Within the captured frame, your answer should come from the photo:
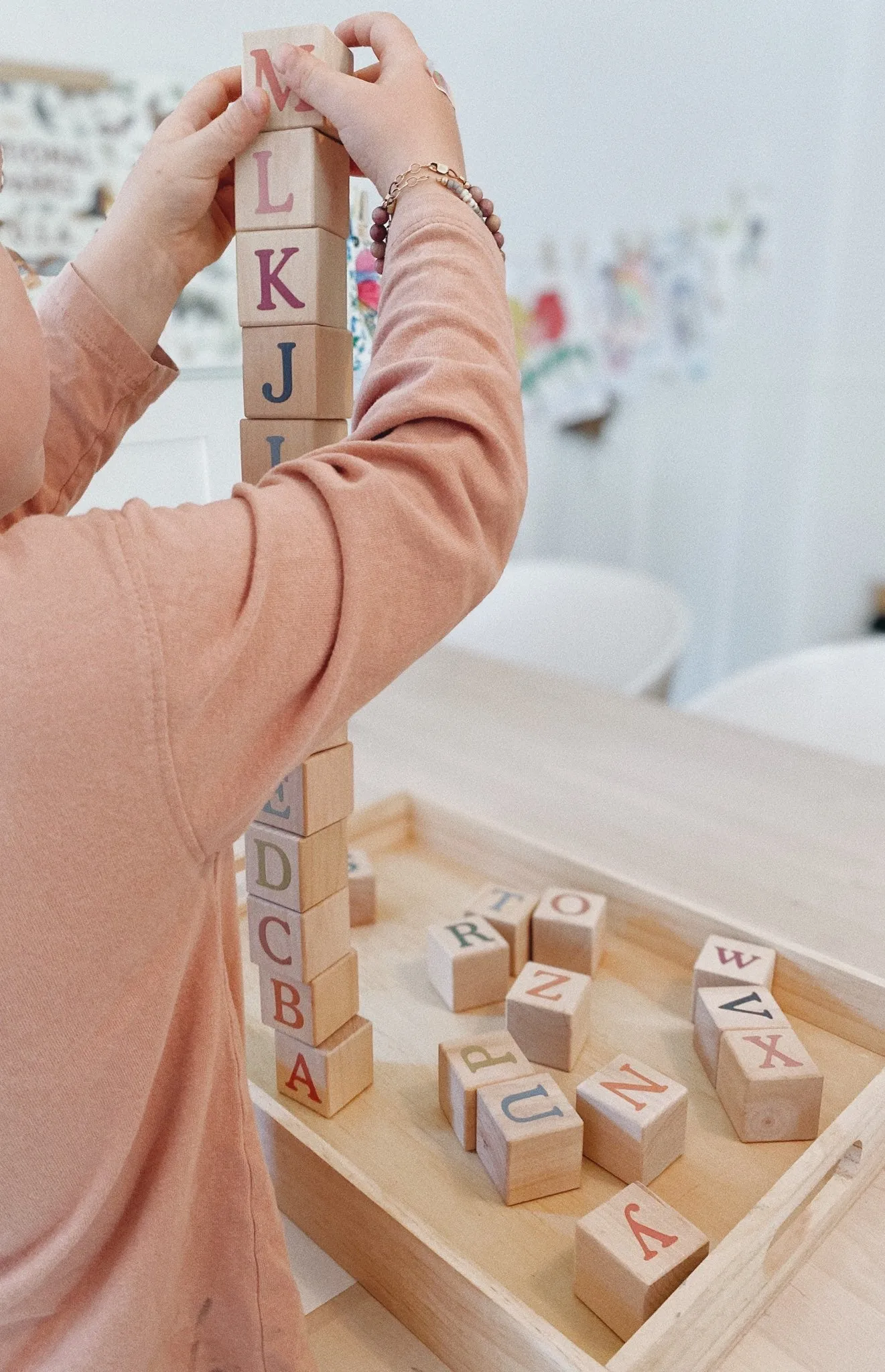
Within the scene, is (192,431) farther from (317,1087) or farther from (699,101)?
(699,101)

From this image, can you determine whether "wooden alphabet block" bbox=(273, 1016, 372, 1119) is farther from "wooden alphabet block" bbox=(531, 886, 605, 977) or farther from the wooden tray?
"wooden alphabet block" bbox=(531, 886, 605, 977)

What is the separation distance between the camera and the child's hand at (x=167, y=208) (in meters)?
0.48

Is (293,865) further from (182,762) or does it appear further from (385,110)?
(385,110)

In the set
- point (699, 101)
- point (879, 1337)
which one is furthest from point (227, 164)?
point (699, 101)

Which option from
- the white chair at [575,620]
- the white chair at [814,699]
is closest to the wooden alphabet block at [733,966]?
the white chair at [814,699]

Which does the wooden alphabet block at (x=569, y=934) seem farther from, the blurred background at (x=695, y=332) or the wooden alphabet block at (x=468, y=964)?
the blurred background at (x=695, y=332)

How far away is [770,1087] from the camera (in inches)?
21.5

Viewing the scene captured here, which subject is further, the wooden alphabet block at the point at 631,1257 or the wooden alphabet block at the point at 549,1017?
the wooden alphabet block at the point at 549,1017

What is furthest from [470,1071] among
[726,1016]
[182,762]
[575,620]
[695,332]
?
[695,332]

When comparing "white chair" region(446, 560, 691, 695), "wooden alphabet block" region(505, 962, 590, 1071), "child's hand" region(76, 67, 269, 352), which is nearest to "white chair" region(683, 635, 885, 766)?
"white chair" region(446, 560, 691, 695)

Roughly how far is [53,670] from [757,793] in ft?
2.85

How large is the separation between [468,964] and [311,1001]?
14cm

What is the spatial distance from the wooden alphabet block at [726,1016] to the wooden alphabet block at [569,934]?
9cm

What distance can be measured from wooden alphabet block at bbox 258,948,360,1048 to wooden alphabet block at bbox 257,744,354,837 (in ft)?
0.31
